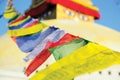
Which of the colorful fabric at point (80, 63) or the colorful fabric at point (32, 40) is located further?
the colorful fabric at point (32, 40)

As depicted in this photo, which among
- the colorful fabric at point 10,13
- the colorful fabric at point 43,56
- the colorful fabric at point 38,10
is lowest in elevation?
the colorful fabric at point 38,10

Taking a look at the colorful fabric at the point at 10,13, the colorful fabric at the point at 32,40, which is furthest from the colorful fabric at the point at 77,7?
the colorful fabric at the point at 32,40

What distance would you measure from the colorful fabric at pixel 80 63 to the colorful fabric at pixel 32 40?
102 cm

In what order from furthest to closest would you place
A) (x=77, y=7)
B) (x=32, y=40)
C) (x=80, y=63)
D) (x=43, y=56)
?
(x=77, y=7) < (x=32, y=40) < (x=43, y=56) < (x=80, y=63)

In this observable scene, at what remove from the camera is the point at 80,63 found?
874cm

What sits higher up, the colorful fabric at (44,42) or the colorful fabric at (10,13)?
the colorful fabric at (10,13)

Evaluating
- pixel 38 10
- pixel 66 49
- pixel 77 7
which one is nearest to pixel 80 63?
pixel 66 49

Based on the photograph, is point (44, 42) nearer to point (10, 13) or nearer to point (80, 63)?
point (80, 63)

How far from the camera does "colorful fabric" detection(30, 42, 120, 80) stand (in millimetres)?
8562

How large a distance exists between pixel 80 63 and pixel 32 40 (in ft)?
5.47

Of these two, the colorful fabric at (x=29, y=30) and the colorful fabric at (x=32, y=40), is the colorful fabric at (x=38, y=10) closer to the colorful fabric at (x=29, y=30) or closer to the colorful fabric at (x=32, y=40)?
the colorful fabric at (x=29, y=30)

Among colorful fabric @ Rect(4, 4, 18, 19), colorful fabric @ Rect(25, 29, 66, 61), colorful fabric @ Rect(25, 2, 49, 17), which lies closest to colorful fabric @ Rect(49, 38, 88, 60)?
colorful fabric @ Rect(25, 29, 66, 61)

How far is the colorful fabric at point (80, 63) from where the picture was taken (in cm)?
856

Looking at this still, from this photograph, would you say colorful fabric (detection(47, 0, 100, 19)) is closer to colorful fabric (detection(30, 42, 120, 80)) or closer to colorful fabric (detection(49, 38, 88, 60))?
colorful fabric (detection(49, 38, 88, 60))
